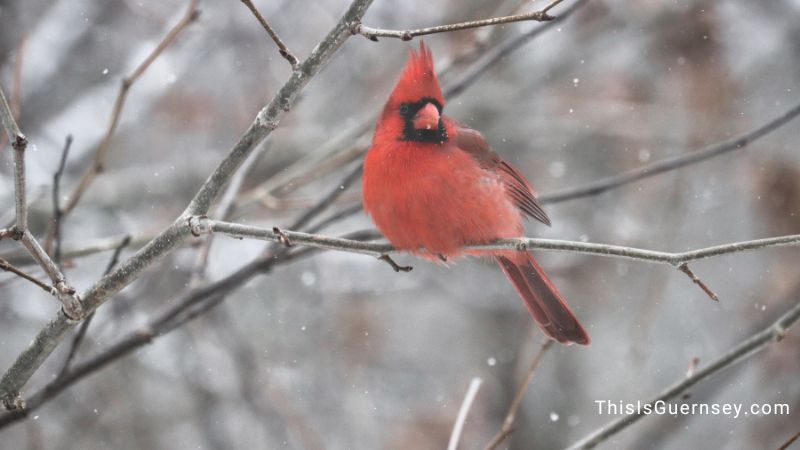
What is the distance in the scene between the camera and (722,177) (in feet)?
20.6

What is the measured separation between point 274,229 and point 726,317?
536 centimetres

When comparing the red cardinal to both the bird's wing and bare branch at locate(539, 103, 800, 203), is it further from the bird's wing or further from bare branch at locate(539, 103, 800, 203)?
bare branch at locate(539, 103, 800, 203)

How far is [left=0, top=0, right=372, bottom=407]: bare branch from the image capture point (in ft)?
5.67

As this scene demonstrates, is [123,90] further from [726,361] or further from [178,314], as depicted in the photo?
[726,361]

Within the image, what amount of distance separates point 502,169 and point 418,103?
1.75 feet

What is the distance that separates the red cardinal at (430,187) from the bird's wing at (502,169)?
13 millimetres

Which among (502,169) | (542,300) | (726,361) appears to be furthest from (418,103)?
(726,361)

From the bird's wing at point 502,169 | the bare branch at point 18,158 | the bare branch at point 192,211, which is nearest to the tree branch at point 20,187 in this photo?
the bare branch at point 18,158

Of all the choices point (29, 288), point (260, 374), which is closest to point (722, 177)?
point (260, 374)

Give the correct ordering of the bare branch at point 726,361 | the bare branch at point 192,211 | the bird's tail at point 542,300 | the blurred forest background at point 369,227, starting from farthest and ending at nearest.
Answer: the blurred forest background at point 369,227, the bird's tail at point 542,300, the bare branch at point 726,361, the bare branch at point 192,211

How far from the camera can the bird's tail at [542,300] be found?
2727 mm

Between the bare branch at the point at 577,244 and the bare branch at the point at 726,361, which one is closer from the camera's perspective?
the bare branch at the point at 577,244

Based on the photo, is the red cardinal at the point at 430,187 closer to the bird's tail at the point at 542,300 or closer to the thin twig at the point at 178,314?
the bird's tail at the point at 542,300

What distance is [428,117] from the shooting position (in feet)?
8.28
